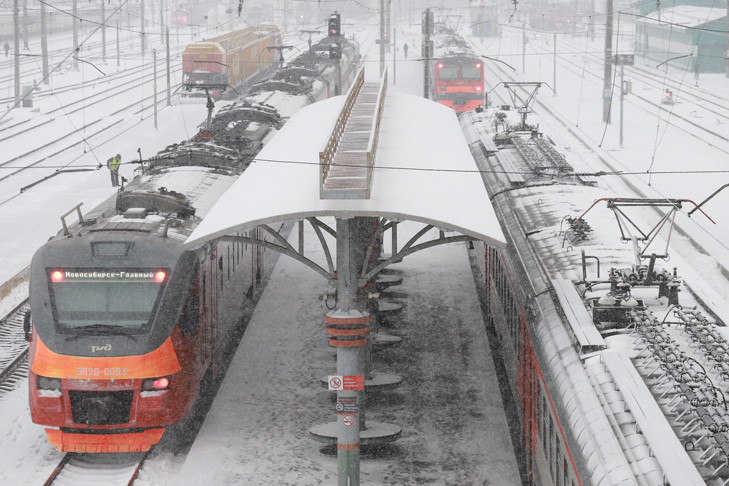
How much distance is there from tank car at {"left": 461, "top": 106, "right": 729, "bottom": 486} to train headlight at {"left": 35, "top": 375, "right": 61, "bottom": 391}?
613 cm

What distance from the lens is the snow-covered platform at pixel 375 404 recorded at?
15148 mm

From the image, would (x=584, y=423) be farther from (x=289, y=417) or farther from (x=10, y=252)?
(x=10, y=252)

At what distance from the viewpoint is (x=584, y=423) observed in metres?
9.53

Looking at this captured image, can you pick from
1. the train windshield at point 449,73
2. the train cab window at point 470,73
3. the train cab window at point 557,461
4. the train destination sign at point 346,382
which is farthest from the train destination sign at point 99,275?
the train cab window at point 470,73

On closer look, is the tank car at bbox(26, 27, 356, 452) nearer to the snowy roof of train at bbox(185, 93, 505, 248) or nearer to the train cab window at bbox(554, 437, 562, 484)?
the snowy roof of train at bbox(185, 93, 505, 248)

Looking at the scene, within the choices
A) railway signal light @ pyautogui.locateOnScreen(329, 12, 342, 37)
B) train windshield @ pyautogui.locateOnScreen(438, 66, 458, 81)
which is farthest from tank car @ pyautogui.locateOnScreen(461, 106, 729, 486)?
train windshield @ pyautogui.locateOnScreen(438, 66, 458, 81)

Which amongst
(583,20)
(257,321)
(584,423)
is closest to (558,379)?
(584,423)

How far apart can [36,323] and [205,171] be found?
5704 mm

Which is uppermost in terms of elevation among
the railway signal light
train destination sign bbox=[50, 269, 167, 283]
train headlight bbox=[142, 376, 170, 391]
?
the railway signal light

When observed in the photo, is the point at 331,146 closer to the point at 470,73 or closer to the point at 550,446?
the point at 550,446

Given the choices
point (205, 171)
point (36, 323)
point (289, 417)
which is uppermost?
point (205, 171)

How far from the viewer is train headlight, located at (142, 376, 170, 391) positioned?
14.5 m

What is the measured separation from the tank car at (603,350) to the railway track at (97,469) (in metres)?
5.36

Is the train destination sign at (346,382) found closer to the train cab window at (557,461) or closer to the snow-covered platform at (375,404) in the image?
the snow-covered platform at (375,404)
